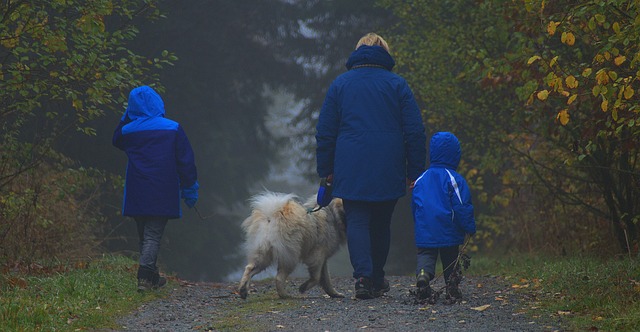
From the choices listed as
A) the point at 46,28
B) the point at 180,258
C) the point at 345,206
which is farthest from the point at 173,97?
the point at 345,206

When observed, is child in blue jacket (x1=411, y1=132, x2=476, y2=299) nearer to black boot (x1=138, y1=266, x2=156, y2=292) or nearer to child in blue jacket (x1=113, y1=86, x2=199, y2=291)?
child in blue jacket (x1=113, y1=86, x2=199, y2=291)

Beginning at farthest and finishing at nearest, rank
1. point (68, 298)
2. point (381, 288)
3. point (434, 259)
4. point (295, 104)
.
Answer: point (295, 104), point (381, 288), point (434, 259), point (68, 298)

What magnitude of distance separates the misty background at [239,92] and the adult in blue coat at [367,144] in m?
11.7

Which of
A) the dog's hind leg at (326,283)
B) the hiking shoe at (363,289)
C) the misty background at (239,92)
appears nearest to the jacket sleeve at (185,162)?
the dog's hind leg at (326,283)

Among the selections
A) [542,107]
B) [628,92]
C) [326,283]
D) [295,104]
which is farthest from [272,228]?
[295,104]

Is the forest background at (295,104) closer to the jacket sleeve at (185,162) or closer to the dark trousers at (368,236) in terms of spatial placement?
the jacket sleeve at (185,162)

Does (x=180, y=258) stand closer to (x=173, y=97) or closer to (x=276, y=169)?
(x=173, y=97)

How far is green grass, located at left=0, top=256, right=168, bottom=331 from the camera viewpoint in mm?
6457

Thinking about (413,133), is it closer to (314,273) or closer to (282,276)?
(314,273)

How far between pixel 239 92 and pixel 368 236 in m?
15.9

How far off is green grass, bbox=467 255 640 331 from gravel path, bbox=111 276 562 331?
0.80 ft

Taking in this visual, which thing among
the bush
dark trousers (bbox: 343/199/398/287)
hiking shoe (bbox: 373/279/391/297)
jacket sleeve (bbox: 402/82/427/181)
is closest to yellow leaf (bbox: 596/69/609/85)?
jacket sleeve (bbox: 402/82/427/181)

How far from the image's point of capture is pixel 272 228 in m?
8.97

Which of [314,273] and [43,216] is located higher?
[43,216]
